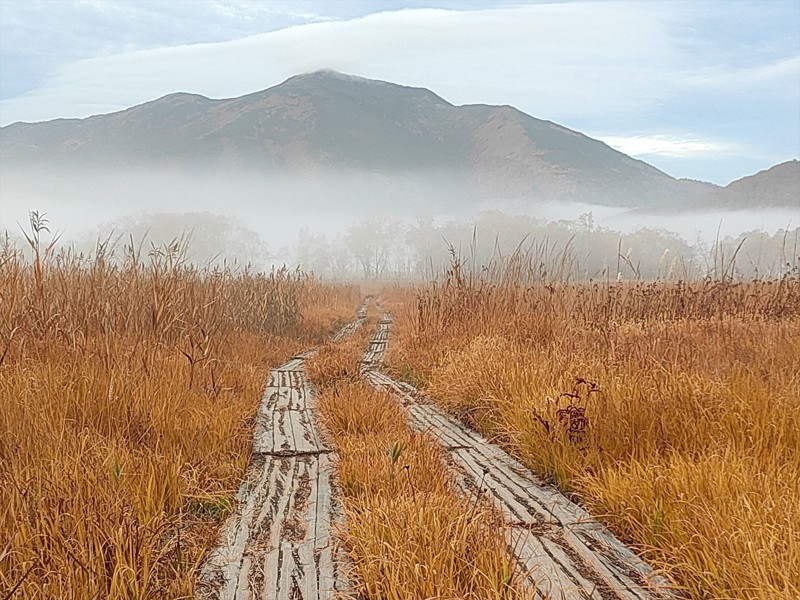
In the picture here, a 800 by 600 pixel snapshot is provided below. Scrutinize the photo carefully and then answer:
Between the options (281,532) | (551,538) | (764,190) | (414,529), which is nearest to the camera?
(414,529)

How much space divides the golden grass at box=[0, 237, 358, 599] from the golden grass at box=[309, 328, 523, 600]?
64 cm

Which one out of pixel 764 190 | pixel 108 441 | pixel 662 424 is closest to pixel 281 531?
pixel 108 441

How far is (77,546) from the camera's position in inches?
87.1

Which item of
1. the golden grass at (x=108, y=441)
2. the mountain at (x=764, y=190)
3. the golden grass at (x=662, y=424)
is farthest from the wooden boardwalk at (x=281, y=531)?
the mountain at (x=764, y=190)

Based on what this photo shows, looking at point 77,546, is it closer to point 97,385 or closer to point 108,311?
point 97,385

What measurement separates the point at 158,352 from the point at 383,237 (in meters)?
79.9

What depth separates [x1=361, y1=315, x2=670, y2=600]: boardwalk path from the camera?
2266mm

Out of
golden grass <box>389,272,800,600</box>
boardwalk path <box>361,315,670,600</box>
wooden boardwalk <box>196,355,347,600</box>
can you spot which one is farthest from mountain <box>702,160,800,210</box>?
wooden boardwalk <box>196,355,347,600</box>

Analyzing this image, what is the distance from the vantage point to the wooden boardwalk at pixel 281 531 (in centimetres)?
232

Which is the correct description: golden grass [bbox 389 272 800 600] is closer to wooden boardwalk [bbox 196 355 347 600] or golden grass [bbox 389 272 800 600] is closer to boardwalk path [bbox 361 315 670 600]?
boardwalk path [bbox 361 315 670 600]

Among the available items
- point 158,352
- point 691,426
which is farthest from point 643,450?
point 158,352

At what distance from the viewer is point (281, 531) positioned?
283cm

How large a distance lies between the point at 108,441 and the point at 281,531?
1.20m

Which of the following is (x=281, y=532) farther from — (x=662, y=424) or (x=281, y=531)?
(x=662, y=424)
